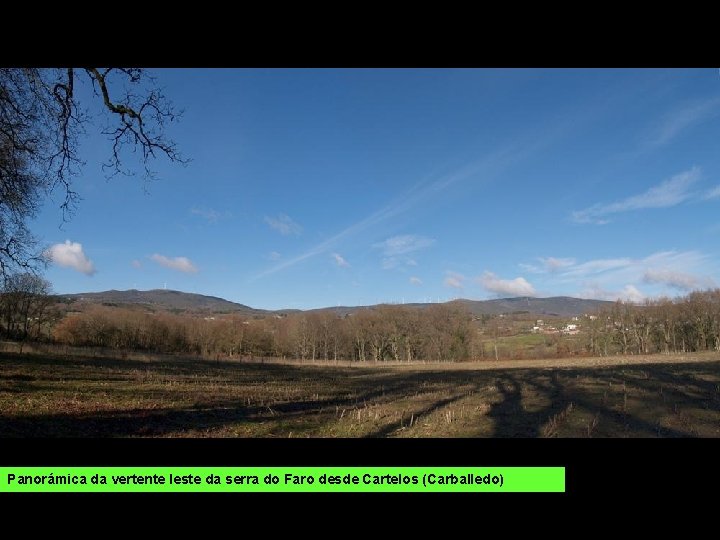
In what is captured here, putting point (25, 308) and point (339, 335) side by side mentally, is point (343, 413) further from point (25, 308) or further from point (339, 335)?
point (339, 335)

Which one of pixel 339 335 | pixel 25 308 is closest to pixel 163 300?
pixel 25 308

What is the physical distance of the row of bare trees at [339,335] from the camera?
4325 cm

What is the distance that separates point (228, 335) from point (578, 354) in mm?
41479

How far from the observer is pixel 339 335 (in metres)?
51.2

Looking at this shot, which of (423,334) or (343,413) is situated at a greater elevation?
(423,334)

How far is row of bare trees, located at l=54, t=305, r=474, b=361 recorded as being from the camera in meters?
43.2

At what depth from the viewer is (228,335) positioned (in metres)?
44.8

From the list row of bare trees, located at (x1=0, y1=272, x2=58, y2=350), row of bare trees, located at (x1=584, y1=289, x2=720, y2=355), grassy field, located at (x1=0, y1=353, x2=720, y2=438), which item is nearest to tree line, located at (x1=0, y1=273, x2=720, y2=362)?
row of bare trees, located at (x1=584, y1=289, x2=720, y2=355)

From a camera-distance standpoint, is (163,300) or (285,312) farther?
(285,312)

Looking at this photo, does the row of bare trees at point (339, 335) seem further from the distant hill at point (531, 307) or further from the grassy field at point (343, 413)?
the grassy field at point (343, 413)

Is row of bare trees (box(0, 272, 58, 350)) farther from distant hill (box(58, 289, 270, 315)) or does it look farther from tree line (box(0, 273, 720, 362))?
tree line (box(0, 273, 720, 362))

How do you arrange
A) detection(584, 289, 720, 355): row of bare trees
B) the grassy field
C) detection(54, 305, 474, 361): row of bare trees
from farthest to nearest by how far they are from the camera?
1. detection(54, 305, 474, 361): row of bare trees
2. detection(584, 289, 720, 355): row of bare trees
3. the grassy field
